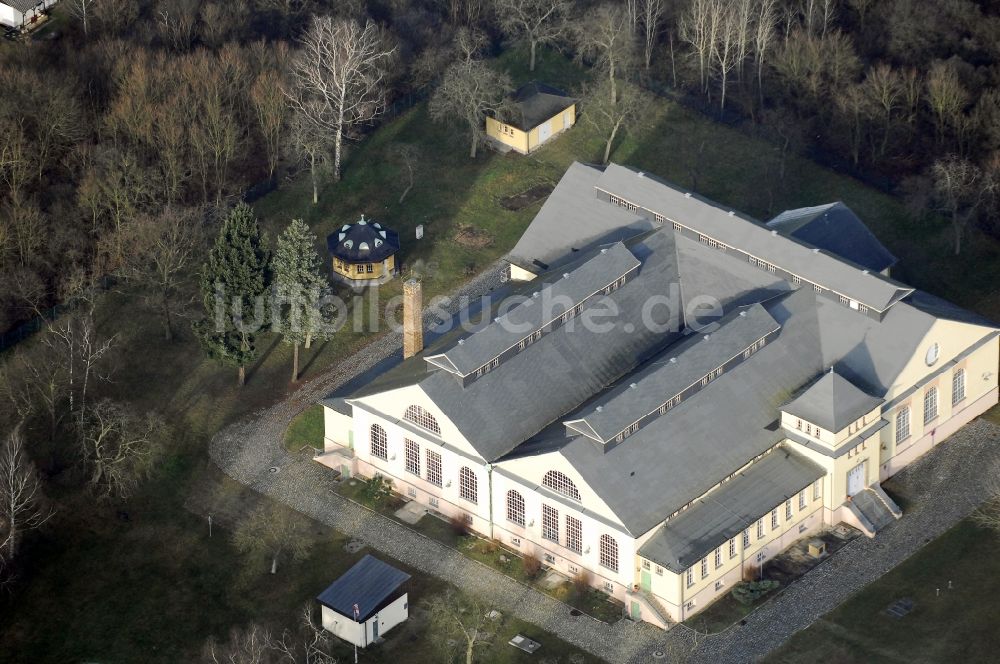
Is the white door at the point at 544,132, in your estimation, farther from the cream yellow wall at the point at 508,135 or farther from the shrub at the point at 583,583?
the shrub at the point at 583,583

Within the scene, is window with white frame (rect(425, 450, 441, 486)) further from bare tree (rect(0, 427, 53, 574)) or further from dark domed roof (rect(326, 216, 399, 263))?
dark domed roof (rect(326, 216, 399, 263))

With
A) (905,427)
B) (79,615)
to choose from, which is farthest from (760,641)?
(79,615)

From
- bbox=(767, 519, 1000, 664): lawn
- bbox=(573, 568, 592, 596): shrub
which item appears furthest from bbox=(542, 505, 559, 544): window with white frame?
bbox=(767, 519, 1000, 664): lawn

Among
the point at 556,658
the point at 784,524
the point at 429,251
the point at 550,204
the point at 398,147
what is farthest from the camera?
the point at 398,147

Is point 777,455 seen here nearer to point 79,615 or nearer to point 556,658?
point 556,658

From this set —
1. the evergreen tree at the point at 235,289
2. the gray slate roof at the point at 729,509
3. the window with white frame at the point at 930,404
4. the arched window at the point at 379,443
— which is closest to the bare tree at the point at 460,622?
the gray slate roof at the point at 729,509

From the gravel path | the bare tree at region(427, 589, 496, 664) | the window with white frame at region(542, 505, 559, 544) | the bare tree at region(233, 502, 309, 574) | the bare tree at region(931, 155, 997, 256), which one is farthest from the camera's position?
the bare tree at region(931, 155, 997, 256)
